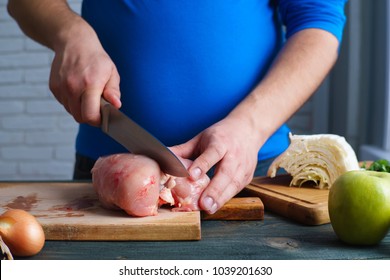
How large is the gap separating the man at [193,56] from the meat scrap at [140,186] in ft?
0.82

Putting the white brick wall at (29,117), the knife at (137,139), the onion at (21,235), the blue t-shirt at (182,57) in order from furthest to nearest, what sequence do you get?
1. the white brick wall at (29,117)
2. the blue t-shirt at (182,57)
3. the knife at (137,139)
4. the onion at (21,235)

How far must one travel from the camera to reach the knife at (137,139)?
1.10 metres

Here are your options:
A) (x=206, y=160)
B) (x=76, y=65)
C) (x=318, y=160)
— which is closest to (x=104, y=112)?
(x=76, y=65)

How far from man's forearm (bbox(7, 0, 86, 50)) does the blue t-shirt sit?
135 millimetres

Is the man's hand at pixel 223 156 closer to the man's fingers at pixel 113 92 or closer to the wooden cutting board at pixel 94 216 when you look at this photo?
the wooden cutting board at pixel 94 216

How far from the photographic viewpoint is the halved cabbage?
4.27ft

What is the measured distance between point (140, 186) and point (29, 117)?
6.51ft

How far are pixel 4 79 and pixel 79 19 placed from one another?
160 cm

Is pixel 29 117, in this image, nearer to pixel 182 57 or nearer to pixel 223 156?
pixel 182 57

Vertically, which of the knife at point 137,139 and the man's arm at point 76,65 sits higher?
Answer: the man's arm at point 76,65

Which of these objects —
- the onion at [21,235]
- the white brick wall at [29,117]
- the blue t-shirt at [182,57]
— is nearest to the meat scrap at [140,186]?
the onion at [21,235]

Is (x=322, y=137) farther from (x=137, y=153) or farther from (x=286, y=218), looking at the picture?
(x=137, y=153)

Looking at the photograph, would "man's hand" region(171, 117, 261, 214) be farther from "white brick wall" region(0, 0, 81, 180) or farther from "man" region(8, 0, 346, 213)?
"white brick wall" region(0, 0, 81, 180)

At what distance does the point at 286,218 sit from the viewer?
1.15 metres
